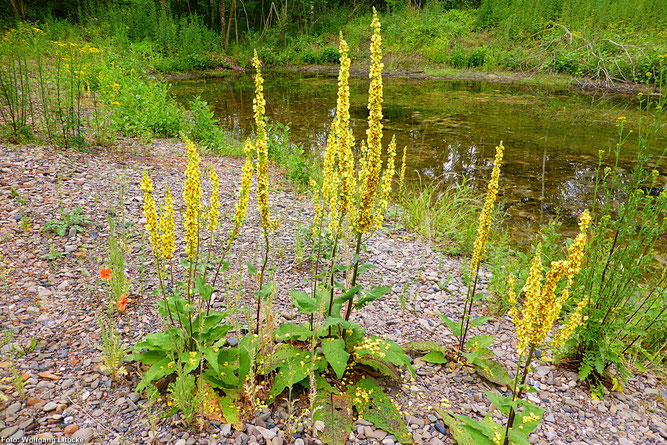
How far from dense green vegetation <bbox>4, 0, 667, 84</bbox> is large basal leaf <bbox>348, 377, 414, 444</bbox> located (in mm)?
18115

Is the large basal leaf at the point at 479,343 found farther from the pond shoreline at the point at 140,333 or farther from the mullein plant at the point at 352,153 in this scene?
the mullein plant at the point at 352,153

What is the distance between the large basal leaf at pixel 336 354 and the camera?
2.50m

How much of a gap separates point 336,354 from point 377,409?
0.49 meters

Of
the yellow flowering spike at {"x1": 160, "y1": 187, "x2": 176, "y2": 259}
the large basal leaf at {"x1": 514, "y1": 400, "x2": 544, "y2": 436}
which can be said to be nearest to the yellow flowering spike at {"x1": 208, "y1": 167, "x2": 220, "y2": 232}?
the yellow flowering spike at {"x1": 160, "y1": 187, "x2": 176, "y2": 259}

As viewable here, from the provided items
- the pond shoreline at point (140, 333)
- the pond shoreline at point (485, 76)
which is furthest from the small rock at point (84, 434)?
the pond shoreline at point (485, 76)

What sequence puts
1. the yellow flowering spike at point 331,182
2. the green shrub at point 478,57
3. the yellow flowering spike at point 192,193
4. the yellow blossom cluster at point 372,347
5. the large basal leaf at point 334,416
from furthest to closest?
the green shrub at point 478,57 → the yellow flowering spike at point 331,182 → the yellow blossom cluster at point 372,347 → the large basal leaf at point 334,416 → the yellow flowering spike at point 192,193

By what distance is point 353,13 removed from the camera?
99.1 ft

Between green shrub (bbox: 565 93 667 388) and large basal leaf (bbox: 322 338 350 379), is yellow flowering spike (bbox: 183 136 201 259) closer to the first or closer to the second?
large basal leaf (bbox: 322 338 350 379)

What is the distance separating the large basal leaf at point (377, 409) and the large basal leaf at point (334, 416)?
109 millimetres

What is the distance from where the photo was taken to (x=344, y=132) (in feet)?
8.12

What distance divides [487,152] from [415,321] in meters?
7.45

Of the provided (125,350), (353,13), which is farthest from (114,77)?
(353,13)

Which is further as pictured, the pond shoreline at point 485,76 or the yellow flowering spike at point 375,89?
the pond shoreline at point 485,76

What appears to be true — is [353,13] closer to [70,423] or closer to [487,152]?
[487,152]
